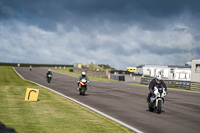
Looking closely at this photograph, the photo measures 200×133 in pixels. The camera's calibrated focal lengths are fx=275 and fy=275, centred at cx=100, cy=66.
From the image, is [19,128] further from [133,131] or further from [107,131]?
[133,131]

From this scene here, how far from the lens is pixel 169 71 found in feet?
219

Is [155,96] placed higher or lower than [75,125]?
higher

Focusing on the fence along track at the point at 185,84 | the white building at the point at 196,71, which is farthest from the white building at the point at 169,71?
the fence along track at the point at 185,84

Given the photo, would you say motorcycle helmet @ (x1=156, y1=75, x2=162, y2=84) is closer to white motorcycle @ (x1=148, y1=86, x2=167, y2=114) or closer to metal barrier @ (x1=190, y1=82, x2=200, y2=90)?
white motorcycle @ (x1=148, y1=86, x2=167, y2=114)

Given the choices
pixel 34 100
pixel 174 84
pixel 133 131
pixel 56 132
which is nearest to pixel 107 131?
pixel 133 131

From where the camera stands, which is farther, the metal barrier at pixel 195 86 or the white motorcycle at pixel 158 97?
the metal barrier at pixel 195 86

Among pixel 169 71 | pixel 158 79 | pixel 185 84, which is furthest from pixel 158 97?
pixel 169 71

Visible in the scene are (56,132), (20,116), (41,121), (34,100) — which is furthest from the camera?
(34,100)

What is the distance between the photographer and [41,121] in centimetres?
896

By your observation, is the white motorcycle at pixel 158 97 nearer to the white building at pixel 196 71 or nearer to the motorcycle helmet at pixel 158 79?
the motorcycle helmet at pixel 158 79

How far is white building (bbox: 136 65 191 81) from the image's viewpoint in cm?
6197

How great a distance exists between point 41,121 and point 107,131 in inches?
92.3

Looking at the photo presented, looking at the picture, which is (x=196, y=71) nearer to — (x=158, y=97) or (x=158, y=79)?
(x=158, y=79)

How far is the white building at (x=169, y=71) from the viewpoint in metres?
62.0
